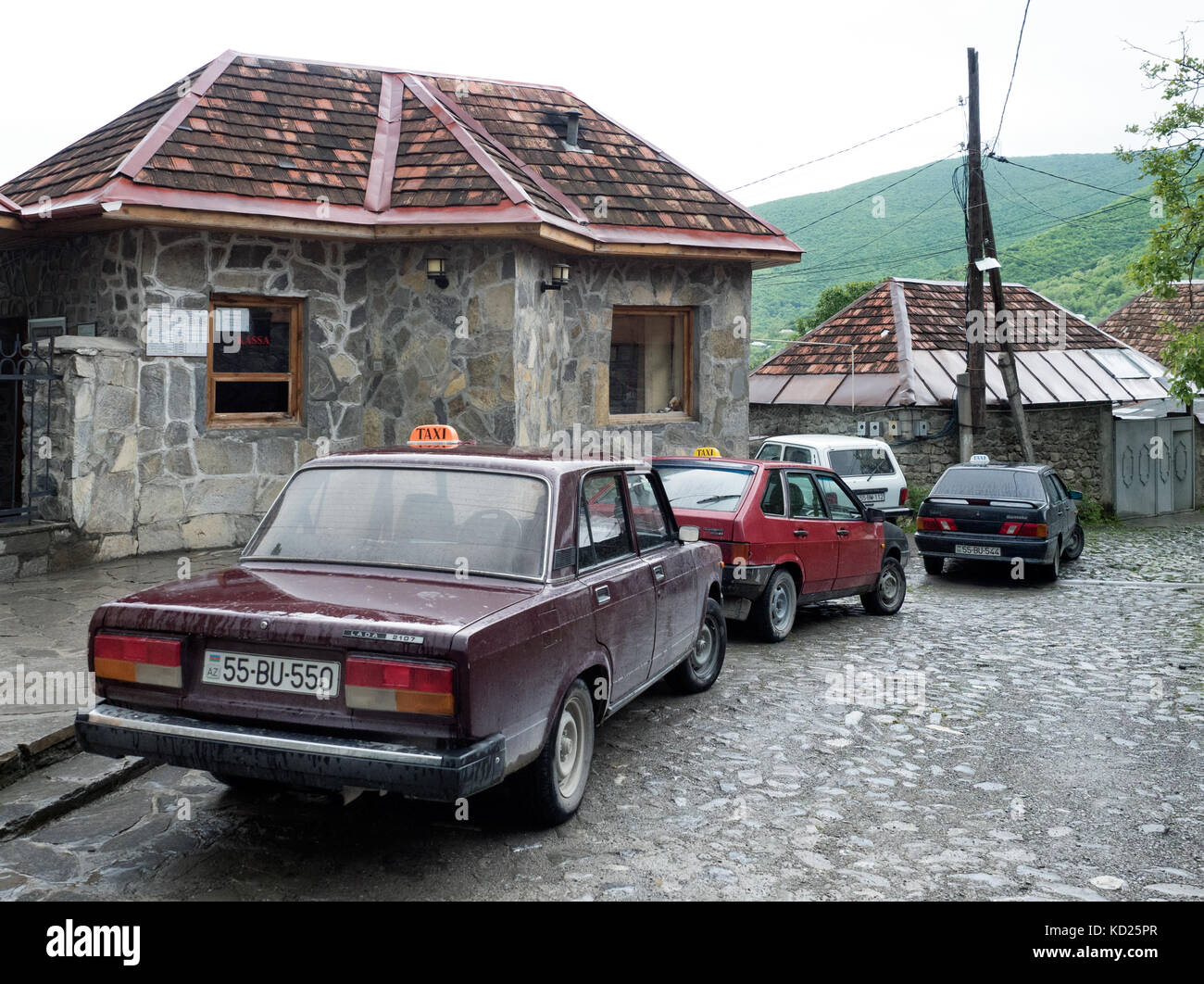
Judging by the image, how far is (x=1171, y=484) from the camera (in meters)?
28.0

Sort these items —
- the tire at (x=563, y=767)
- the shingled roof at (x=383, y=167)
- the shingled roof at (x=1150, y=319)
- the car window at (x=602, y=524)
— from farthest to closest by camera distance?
the shingled roof at (x=1150, y=319)
the shingled roof at (x=383, y=167)
the car window at (x=602, y=524)
the tire at (x=563, y=767)

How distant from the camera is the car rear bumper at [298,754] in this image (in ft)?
13.2

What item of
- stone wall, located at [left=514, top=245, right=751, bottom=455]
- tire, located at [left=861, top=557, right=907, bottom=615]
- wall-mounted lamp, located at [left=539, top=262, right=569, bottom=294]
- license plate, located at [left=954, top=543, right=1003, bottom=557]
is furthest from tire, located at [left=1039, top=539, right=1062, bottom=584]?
wall-mounted lamp, located at [left=539, top=262, right=569, bottom=294]

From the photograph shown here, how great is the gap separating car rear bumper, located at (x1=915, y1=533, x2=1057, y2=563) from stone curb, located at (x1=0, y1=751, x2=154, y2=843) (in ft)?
37.8

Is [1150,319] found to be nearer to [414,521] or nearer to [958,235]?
[414,521]

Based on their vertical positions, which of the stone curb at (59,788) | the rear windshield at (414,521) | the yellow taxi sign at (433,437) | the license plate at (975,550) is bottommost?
the stone curb at (59,788)

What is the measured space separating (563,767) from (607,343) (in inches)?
366

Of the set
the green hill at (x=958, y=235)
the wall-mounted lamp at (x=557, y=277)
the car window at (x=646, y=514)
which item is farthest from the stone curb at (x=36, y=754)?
the green hill at (x=958, y=235)

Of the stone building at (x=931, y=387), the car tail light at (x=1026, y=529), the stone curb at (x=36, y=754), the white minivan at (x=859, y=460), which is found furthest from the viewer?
the stone building at (x=931, y=387)

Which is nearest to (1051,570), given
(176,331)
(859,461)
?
(859,461)

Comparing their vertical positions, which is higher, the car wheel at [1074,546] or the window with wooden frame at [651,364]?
the window with wooden frame at [651,364]

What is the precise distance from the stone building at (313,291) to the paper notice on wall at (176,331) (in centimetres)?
3

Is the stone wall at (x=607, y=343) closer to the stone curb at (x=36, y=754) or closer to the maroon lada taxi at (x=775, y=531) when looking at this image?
the maroon lada taxi at (x=775, y=531)
